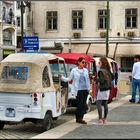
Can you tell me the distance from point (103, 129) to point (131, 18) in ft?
107

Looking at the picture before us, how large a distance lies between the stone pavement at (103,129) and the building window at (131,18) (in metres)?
28.6

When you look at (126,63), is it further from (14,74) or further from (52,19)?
(14,74)

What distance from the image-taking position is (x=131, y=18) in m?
44.0

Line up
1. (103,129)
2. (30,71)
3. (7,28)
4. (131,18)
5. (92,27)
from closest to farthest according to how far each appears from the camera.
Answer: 1. (30,71)
2. (103,129)
3. (7,28)
4. (131,18)
5. (92,27)

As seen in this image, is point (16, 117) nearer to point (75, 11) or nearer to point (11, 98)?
point (11, 98)

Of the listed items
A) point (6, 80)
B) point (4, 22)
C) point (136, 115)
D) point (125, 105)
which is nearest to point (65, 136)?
point (6, 80)

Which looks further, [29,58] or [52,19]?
[52,19]

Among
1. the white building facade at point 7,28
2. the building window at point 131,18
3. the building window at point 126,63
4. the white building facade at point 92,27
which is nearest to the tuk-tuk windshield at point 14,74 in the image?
the white building facade at point 7,28

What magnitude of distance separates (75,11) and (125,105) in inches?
1087

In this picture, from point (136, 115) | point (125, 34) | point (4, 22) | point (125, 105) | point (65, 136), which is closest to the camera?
point (65, 136)

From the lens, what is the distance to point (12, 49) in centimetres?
4103

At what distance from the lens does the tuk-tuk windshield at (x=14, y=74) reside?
12.0 m

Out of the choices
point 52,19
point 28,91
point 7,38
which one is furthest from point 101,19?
point 28,91

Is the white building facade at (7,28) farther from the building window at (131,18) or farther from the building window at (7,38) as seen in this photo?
the building window at (131,18)
